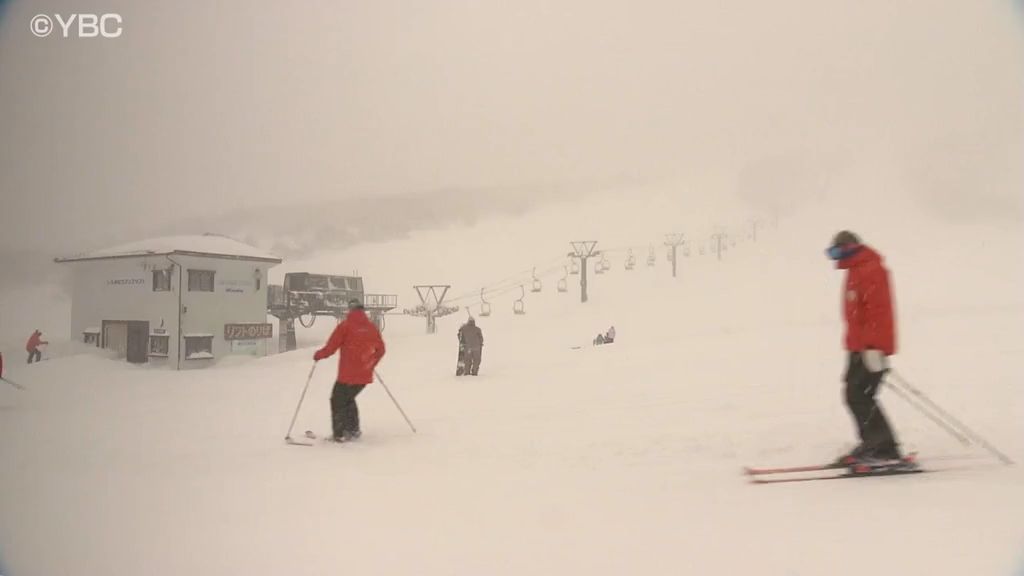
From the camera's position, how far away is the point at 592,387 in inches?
109

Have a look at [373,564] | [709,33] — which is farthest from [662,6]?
[373,564]

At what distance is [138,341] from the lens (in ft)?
9.66

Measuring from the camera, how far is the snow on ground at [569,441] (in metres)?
1.86

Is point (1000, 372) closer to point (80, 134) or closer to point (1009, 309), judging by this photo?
point (1009, 309)

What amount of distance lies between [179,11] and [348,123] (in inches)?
38.1

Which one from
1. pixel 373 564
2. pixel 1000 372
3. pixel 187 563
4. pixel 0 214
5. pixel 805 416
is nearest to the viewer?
pixel 373 564

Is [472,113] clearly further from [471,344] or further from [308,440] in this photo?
[308,440]

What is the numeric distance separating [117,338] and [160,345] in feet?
0.68

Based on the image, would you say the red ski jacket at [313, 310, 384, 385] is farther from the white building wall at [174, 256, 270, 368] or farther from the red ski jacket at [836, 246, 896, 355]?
the red ski jacket at [836, 246, 896, 355]

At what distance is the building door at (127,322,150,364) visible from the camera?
9.60 ft

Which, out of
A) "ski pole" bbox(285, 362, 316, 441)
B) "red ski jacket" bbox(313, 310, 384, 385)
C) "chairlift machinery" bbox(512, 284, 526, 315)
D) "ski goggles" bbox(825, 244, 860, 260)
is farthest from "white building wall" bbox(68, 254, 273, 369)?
"ski goggles" bbox(825, 244, 860, 260)

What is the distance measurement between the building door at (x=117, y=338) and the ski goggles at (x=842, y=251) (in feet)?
10.2

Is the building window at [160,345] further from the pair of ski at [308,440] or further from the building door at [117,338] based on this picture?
the pair of ski at [308,440]

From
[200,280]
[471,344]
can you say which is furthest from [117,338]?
[471,344]
